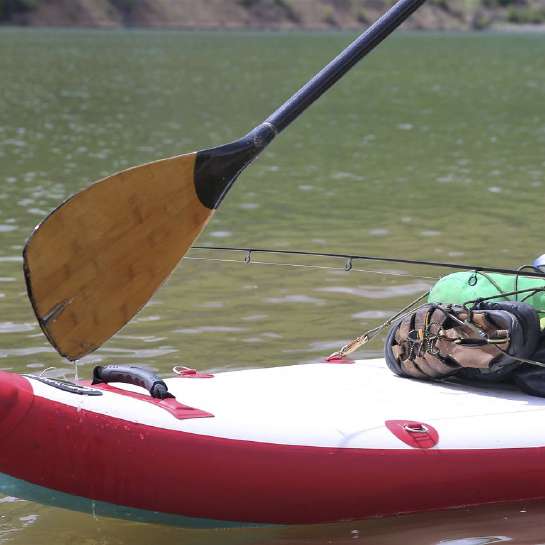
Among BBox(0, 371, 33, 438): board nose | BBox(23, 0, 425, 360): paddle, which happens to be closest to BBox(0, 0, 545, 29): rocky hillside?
BBox(23, 0, 425, 360): paddle

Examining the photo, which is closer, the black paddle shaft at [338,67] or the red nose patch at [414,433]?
the red nose patch at [414,433]

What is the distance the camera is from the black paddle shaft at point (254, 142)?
6.45 m

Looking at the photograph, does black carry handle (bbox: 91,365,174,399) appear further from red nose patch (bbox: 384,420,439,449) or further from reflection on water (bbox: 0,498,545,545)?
red nose patch (bbox: 384,420,439,449)

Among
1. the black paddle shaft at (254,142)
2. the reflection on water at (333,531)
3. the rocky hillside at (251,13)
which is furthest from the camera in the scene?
the rocky hillside at (251,13)

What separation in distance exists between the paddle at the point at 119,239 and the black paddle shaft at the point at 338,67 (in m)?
0.02

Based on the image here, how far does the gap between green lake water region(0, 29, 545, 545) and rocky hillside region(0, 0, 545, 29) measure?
53291mm

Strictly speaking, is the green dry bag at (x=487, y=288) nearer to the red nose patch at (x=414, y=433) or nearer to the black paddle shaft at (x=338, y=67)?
the red nose patch at (x=414, y=433)

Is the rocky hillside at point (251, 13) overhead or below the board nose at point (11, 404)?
overhead

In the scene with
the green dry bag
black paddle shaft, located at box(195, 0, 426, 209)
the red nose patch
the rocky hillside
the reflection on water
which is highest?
the rocky hillside

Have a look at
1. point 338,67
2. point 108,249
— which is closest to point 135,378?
point 108,249

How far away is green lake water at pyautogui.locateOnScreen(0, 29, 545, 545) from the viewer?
29.2ft

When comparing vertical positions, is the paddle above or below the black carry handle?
above

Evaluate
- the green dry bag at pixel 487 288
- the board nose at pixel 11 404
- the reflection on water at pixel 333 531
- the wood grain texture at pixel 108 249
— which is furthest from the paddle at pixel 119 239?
the green dry bag at pixel 487 288

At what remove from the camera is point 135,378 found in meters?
6.27
